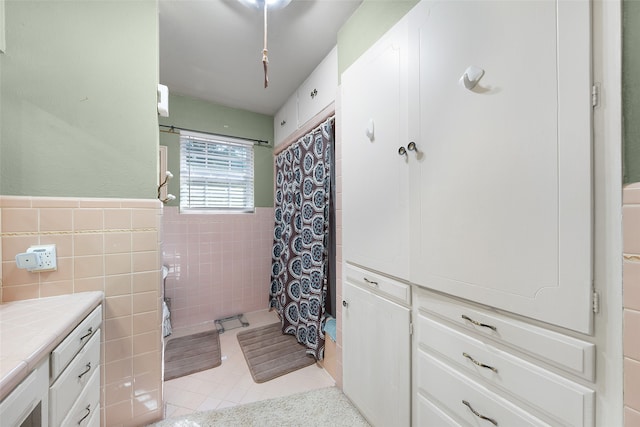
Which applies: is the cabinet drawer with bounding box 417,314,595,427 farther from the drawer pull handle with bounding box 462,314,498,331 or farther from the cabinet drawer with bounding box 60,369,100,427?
the cabinet drawer with bounding box 60,369,100,427

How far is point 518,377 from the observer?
715 millimetres

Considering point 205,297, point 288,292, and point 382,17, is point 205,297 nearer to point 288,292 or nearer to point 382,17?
point 288,292

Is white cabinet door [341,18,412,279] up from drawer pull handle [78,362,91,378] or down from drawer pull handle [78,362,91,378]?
up

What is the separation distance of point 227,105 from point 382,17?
A: 200cm

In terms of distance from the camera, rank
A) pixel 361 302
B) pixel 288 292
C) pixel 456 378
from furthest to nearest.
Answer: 1. pixel 288 292
2. pixel 361 302
3. pixel 456 378

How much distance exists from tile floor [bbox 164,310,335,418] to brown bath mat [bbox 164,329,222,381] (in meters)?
0.06

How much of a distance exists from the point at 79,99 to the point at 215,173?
1547 mm

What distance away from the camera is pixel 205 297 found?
8.56 feet

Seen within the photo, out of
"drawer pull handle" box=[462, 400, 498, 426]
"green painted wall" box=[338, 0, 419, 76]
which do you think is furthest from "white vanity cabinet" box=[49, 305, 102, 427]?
"green painted wall" box=[338, 0, 419, 76]

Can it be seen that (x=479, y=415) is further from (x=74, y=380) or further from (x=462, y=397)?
(x=74, y=380)

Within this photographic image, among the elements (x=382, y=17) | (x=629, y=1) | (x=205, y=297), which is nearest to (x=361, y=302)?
(x=629, y=1)

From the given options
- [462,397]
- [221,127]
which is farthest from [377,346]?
[221,127]

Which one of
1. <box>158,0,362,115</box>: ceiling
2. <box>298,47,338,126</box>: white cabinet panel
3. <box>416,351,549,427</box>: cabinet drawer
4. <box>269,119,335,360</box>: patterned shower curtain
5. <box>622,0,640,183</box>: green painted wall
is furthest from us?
<box>269,119,335,360</box>: patterned shower curtain

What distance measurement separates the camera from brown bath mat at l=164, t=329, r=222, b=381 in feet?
6.03
